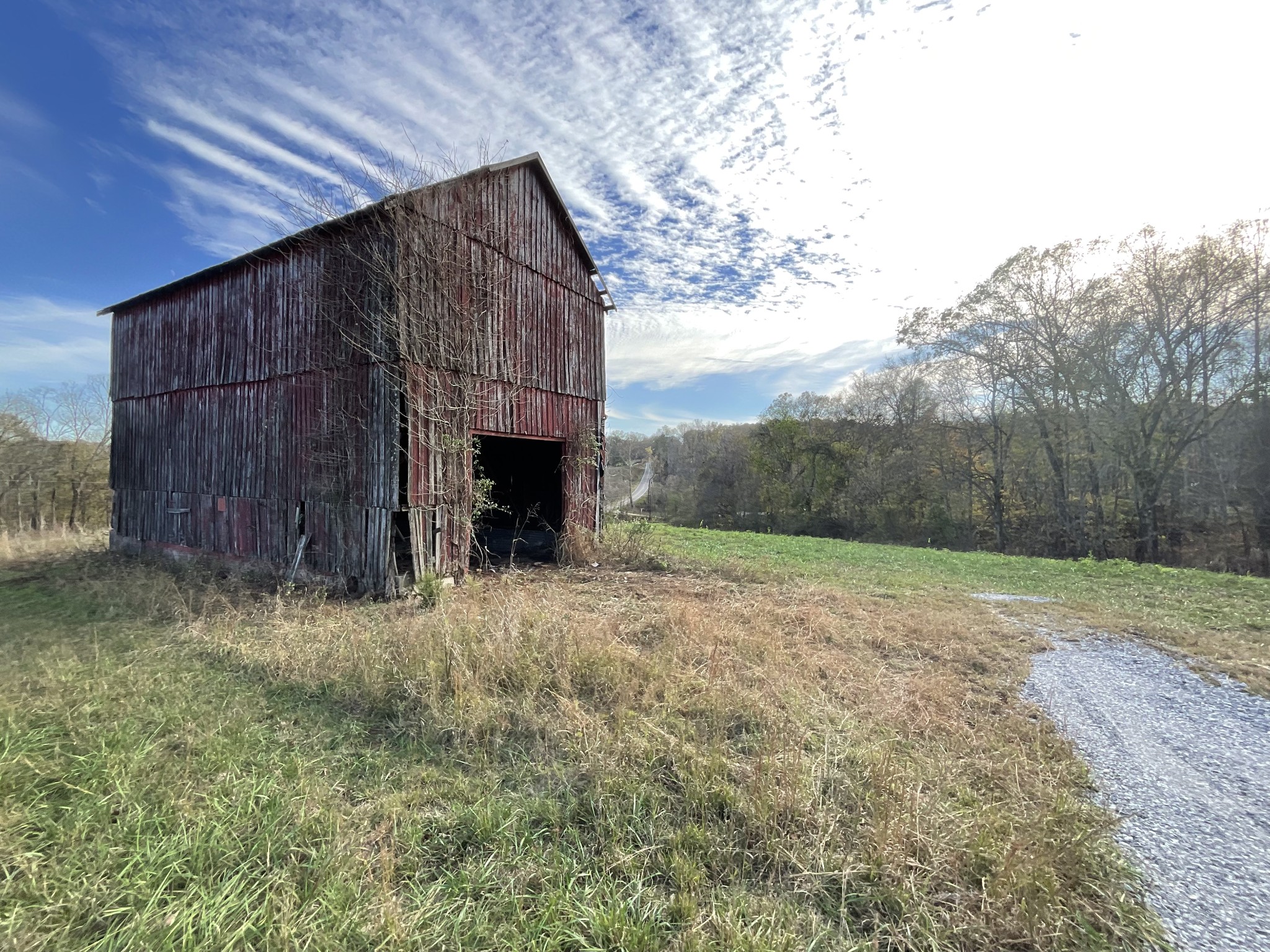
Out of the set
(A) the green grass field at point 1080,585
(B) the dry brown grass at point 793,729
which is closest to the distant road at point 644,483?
(A) the green grass field at point 1080,585

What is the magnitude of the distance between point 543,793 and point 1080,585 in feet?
43.3

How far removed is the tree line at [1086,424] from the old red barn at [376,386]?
5444mm

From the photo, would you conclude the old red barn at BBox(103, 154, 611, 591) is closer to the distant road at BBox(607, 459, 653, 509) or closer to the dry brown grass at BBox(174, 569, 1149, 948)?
the dry brown grass at BBox(174, 569, 1149, 948)

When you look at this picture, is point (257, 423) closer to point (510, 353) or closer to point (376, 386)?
point (376, 386)

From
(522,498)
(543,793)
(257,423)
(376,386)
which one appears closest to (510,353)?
(376,386)

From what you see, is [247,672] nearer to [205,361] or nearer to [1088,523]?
[205,361]

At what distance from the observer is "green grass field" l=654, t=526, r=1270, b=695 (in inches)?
282

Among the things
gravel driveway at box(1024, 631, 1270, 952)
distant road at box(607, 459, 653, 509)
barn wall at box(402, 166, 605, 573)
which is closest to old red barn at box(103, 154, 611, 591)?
barn wall at box(402, 166, 605, 573)

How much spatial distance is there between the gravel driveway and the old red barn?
886 centimetres

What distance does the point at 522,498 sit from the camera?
14.6 meters

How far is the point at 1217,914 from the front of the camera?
2609 millimetres

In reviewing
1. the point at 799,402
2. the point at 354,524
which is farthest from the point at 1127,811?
the point at 799,402

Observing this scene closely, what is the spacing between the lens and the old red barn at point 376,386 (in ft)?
29.4

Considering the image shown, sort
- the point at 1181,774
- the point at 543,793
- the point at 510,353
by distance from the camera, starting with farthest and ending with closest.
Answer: the point at 510,353
the point at 1181,774
the point at 543,793
